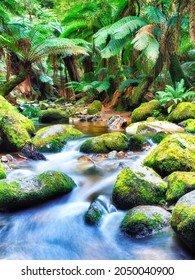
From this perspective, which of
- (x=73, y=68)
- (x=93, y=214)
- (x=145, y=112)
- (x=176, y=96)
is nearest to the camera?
(x=93, y=214)

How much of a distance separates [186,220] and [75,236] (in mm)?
1214

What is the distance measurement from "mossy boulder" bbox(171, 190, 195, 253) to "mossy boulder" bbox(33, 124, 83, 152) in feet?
12.8

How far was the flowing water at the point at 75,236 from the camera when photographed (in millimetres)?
2869

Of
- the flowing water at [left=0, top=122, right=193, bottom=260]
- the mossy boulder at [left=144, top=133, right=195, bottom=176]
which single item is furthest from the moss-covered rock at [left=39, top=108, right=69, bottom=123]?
the mossy boulder at [left=144, top=133, right=195, bottom=176]

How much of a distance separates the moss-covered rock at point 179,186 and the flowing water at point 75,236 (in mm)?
522

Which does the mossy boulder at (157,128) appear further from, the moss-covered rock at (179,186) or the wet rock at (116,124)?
the moss-covered rock at (179,186)

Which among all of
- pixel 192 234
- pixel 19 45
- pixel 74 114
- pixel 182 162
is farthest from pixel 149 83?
pixel 192 234

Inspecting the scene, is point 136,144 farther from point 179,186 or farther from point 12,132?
point 179,186

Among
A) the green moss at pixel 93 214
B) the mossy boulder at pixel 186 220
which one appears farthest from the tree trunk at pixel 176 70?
the mossy boulder at pixel 186 220

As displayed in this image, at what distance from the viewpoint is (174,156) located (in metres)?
4.29

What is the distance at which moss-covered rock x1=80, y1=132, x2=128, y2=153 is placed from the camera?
6.03 m

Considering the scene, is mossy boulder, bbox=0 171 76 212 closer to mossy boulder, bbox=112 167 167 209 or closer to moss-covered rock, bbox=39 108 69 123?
mossy boulder, bbox=112 167 167 209

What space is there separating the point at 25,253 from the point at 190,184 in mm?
1876

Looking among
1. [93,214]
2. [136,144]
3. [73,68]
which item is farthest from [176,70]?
[93,214]
